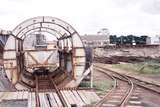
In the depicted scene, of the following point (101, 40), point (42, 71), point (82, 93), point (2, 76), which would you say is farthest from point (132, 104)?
point (101, 40)

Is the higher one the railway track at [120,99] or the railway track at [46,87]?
the railway track at [46,87]

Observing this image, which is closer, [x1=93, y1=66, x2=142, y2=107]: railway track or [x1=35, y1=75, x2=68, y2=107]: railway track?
[x1=35, y1=75, x2=68, y2=107]: railway track

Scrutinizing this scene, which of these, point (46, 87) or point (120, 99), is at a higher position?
point (46, 87)

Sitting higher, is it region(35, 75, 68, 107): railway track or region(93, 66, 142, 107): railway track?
Result: region(35, 75, 68, 107): railway track

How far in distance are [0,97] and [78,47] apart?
15.4ft

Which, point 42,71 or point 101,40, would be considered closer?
point 42,71

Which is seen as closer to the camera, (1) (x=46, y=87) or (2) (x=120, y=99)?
(2) (x=120, y=99)

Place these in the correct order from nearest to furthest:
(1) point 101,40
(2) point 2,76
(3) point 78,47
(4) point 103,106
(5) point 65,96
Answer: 1. (4) point 103,106
2. (5) point 65,96
3. (3) point 78,47
4. (2) point 2,76
5. (1) point 101,40

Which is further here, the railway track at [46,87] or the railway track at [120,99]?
the railway track at [120,99]

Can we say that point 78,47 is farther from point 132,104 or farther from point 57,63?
point 57,63

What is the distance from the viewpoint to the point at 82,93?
16.1 metres

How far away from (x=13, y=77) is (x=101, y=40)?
94008 mm

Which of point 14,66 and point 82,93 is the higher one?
point 14,66

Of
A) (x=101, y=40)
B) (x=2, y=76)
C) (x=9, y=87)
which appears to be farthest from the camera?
(x=101, y=40)
